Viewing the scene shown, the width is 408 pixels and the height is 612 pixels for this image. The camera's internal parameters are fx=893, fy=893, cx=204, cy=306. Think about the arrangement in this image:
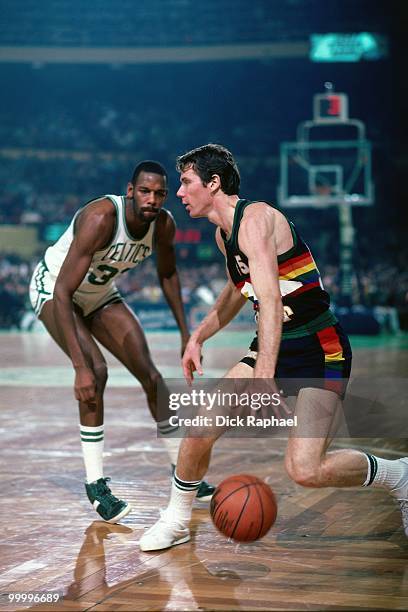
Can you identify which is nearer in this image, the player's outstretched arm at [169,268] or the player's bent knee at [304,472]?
the player's bent knee at [304,472]

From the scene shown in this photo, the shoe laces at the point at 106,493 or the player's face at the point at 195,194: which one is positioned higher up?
the player's face at the point at 195,194

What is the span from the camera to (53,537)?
4.50 meters

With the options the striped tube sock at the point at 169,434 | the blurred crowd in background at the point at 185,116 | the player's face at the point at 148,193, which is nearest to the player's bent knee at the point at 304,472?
the striped tube sock at the point at 169,434

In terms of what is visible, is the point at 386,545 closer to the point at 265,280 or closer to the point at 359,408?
the point at 265,280

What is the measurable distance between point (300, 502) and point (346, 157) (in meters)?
28.0

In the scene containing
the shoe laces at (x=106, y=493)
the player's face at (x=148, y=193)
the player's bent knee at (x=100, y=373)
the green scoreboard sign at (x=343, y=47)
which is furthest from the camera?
the green scoreboard sign at (x=343, y=47)

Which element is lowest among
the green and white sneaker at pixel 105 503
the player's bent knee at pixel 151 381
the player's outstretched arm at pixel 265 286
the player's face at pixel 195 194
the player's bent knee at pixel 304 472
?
the green and white sneaker at pixel 105 503

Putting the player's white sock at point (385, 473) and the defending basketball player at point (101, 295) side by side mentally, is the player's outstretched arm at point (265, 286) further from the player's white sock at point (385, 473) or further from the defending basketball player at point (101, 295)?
the defending basketball player at point (101, 295)

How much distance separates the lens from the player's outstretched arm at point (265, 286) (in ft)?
12.7

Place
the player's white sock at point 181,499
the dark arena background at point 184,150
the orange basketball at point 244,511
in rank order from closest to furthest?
the orange basketball at point 244,511 → the player's white sock at point 181,499 → the dark arena background at point 184,150

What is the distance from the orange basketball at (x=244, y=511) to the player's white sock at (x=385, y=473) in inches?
26.8

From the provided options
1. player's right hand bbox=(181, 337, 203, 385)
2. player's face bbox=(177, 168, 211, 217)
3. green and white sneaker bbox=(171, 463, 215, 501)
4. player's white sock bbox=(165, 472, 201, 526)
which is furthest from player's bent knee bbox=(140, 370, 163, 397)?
player's face bbox=(177, 168, 211, 217)

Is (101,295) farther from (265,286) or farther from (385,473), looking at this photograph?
(385,473)

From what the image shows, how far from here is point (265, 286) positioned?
390cm
